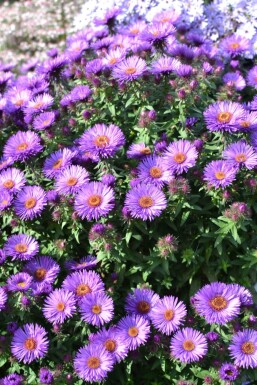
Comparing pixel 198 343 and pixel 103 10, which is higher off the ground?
pixel 103 10

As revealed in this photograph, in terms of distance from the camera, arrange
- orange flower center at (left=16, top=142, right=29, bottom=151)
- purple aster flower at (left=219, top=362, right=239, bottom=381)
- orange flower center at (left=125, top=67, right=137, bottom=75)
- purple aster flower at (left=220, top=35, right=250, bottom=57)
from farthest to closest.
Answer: purple aster flower at (left=220, top=35, right=250, bottom=57) < orange flower center at (left=125, top=67, right=137, bottom=75) < orange flower center at (left=16, top=142, right=29, bottom=151) < purple aster flower at (left=219, top=362, right=239, bottom=381)

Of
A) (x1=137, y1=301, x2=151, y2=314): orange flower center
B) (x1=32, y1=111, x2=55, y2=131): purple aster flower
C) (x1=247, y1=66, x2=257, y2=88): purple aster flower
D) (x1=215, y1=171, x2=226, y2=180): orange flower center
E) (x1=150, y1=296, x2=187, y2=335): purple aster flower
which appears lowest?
(x1=137, y1=301, x2=151, y2=314): orange flower center

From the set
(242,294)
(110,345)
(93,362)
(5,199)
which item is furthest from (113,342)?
(5,199)

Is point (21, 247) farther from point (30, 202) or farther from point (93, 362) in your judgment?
point (93, 362)

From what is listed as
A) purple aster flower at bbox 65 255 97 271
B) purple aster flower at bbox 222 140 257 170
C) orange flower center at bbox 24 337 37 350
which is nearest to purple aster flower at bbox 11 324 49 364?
orange flower center at bbox 24 337 37 350

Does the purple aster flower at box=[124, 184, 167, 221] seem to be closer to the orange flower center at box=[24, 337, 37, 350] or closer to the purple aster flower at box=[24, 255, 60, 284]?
the purple aster flower at box=[24, 255, 60, 284]

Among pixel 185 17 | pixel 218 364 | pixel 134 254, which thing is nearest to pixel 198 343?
pixel 218 364

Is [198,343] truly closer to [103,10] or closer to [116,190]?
[116,190]

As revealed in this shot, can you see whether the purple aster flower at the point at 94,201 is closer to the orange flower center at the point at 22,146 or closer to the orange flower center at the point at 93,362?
the orange flower center at the point at 22,146
